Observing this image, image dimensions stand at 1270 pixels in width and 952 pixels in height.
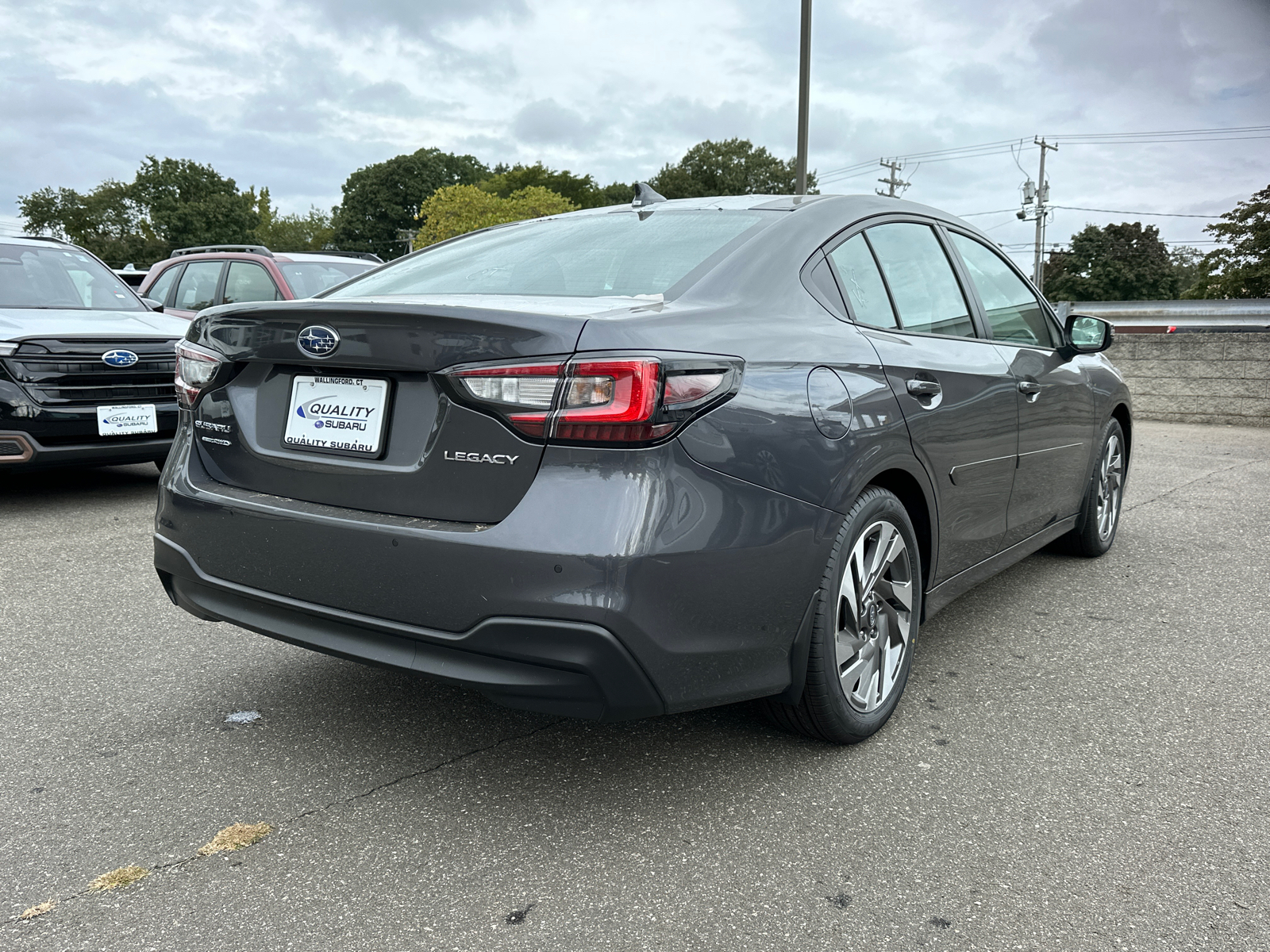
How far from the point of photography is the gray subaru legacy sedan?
205 centimetres

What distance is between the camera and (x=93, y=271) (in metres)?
7.27

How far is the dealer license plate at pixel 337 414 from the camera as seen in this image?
2.27 meters

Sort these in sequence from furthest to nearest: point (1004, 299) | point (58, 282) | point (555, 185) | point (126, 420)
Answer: point (555, 185)
point (58, 282)
point (126, 420)
point (1004, 299)

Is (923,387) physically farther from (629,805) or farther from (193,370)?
(193,370)

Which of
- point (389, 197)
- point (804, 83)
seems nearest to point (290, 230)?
point (389, 197)

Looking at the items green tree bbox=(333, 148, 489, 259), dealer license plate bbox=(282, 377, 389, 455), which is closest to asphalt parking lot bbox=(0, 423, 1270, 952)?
dealer license plate bbox=(282, 377, 389, 455)

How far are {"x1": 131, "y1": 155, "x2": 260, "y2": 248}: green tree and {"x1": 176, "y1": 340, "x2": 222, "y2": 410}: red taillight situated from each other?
266 ft

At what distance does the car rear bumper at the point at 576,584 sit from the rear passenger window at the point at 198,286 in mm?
7075

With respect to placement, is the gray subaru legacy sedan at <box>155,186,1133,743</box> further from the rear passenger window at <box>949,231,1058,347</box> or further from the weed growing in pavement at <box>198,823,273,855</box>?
the rear passenger window at <box>949,231,1058,347</box>

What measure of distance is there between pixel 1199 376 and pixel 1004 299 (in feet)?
34.4

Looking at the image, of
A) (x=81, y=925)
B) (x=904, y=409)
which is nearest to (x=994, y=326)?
(x=904, y=409)

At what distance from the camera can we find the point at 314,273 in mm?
8438

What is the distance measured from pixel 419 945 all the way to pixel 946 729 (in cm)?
167

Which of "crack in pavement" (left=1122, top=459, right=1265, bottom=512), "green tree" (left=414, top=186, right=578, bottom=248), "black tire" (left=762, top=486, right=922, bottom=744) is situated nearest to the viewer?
"black tire" (left=762, top=486, right=922, bottom=744)
